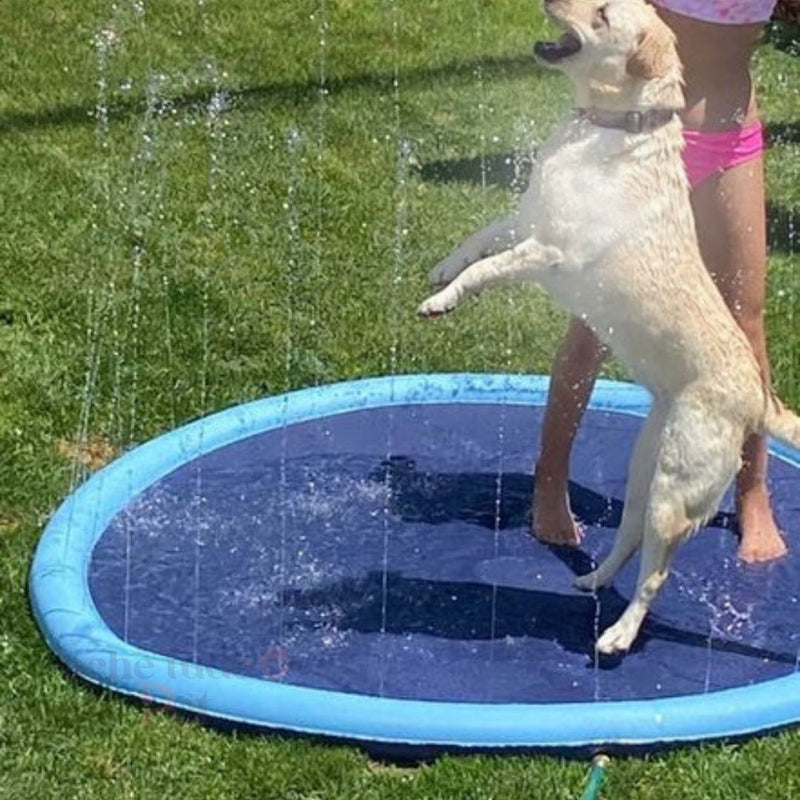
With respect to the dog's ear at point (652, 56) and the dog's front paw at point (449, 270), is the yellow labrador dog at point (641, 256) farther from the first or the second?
the dog's front paw at point (449, 270)

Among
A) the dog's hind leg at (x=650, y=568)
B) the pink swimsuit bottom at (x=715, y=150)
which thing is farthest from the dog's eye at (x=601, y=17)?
the dog's hind leg at (x=650, y=568)

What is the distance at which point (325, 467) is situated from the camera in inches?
193

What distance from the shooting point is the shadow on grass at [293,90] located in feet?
25.1

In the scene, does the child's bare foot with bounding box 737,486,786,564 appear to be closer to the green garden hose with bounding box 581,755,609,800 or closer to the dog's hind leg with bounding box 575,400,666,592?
the dog's hind leg with bounding box 575,400,666,592

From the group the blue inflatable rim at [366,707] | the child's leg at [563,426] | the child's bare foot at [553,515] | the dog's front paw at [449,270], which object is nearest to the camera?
the blue inflatable rim at [366,707]

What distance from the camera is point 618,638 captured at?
13.0 ft

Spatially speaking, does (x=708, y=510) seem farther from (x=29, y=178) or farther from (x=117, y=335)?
(x=29, y=178)

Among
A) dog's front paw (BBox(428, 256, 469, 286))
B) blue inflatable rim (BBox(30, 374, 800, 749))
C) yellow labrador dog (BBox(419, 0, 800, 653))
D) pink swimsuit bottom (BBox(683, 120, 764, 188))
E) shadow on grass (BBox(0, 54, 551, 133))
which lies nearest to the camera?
blue inflatable rim (BBox(30, 374, 800, 749))

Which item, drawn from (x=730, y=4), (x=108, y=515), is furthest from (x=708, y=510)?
(x=108, y=515)

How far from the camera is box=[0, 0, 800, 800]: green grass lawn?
367cm

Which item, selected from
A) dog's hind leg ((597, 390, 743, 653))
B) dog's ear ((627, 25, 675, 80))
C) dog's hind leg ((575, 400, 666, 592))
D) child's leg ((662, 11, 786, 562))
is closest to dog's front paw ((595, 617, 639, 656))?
dog's hind leg ((597, 390, 743, 653))

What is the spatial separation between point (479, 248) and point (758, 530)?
1.06m

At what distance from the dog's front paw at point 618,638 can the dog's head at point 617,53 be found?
111 centimetres

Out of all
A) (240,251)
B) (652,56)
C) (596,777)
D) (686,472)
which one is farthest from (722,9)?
(240,251)
